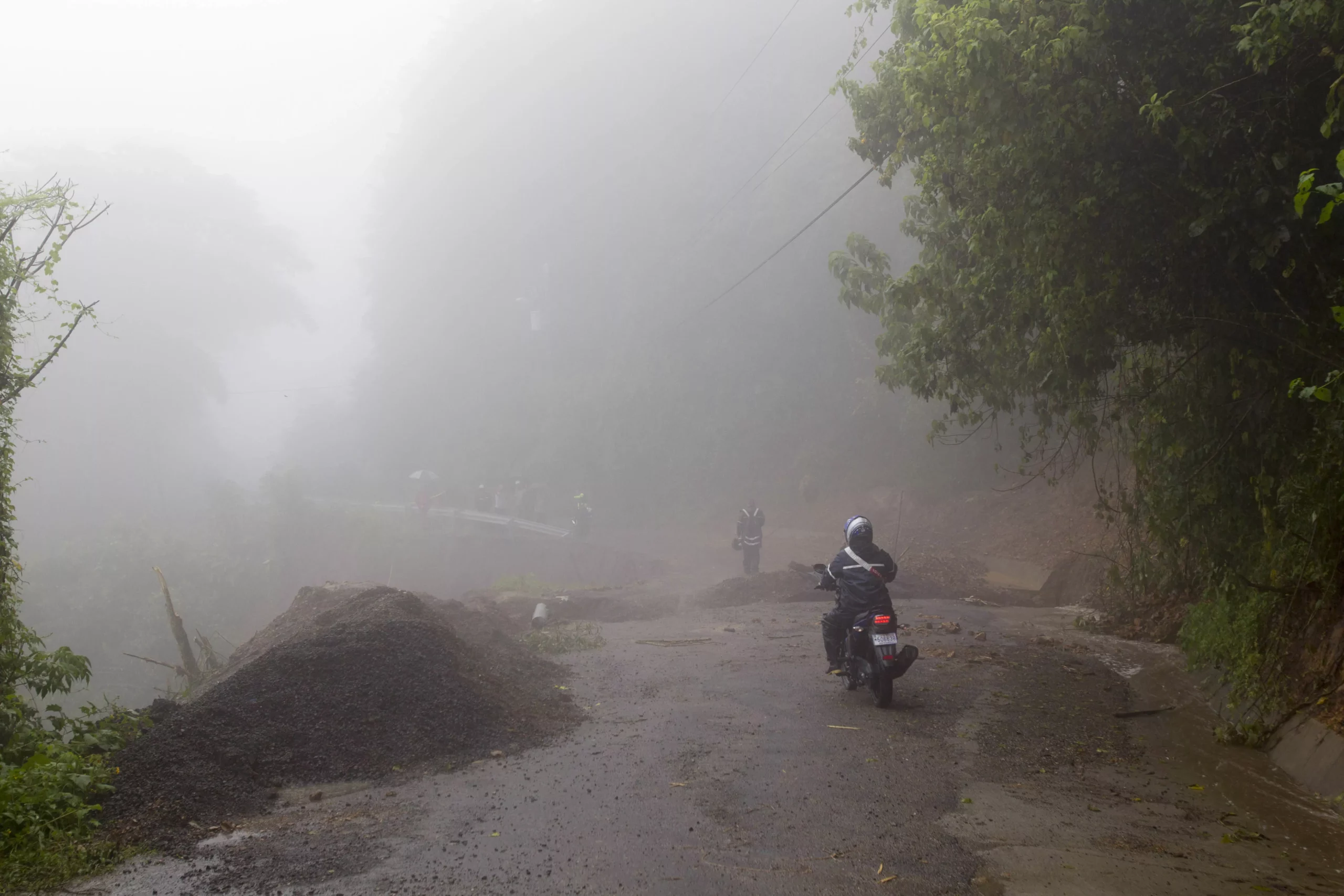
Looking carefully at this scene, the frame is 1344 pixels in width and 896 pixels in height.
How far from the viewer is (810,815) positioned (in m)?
5.59

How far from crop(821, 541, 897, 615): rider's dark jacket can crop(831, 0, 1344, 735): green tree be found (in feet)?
8.17

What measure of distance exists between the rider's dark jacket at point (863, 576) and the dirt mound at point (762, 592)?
7.64 m

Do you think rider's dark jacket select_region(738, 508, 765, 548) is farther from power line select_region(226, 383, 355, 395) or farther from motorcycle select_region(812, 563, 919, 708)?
power line select_region(226, 383, 355, 395)

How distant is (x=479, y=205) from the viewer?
200 ft

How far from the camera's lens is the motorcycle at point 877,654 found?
8.27m

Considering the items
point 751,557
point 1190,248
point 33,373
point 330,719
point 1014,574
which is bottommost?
point 330,719

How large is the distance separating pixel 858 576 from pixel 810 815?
11.3 feet

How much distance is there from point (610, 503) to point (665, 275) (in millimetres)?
13105

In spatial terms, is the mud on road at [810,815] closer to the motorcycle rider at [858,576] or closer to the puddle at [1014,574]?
the motorcycle rider at [858,576]

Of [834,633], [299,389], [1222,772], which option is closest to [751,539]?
[834,633]

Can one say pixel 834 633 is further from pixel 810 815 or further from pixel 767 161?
pixel 767 161

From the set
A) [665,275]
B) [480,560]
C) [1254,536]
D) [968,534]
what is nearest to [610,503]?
[480,560]

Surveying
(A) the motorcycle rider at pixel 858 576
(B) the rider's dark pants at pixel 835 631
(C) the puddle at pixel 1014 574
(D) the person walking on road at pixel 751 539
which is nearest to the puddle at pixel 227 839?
(A) the motorcycle rider at pixel 858 576

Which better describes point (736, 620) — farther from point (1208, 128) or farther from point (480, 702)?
point (1208, 128)
